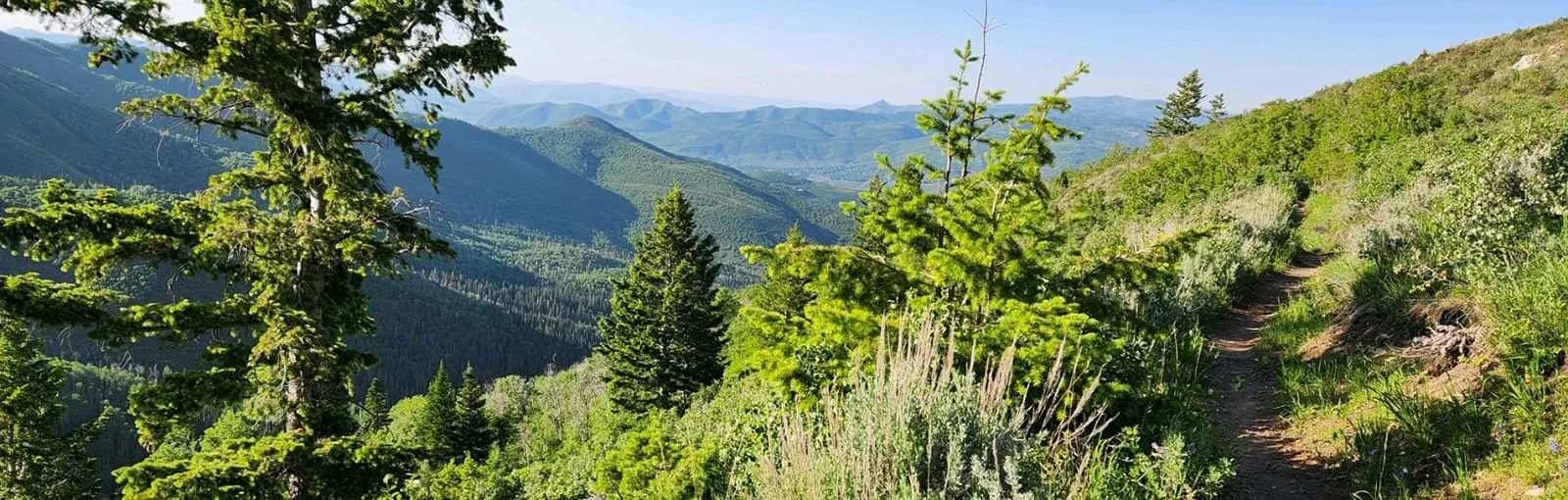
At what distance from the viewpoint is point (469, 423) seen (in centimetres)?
3700

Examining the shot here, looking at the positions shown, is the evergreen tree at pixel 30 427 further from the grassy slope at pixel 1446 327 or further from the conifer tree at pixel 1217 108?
the conifer tree at pixel 1217 108

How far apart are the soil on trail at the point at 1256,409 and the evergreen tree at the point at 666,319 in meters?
17.0

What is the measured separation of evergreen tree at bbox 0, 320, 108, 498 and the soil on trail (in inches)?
856

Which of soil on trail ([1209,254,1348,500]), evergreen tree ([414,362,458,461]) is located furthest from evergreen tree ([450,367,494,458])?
soil on trail ([1209,254,1348,500])

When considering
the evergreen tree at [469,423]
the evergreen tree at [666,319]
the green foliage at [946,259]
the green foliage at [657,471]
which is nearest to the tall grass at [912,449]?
the green foliage at [657,471]

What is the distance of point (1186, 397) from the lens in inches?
249

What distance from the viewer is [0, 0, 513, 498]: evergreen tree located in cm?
491

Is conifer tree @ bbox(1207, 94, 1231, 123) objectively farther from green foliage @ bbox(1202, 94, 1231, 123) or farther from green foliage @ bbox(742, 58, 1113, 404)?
green foliage @ bbox(742, 58, 1113, 404)

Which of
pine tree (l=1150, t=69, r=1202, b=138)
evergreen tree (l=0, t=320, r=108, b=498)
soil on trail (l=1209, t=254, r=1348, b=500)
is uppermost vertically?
pine tree (l=1150, t=69, r=1202, b=138)

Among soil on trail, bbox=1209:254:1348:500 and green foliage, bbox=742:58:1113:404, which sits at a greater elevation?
green foliage, bbox=742:58:1113:404

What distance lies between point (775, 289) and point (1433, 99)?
81.0 feet

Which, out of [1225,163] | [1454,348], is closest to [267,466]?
[1454,348]

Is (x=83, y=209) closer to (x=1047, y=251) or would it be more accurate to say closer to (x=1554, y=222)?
(x=1047, y=251)

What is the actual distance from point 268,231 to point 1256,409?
9391mm
